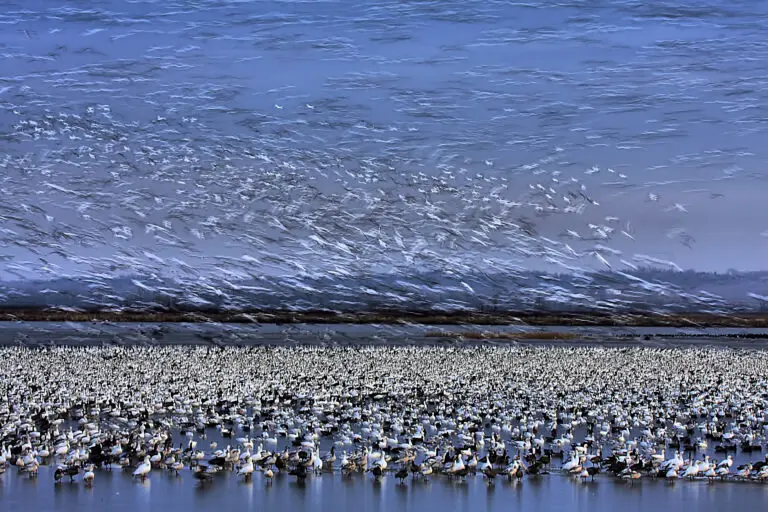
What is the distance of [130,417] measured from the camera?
2423 cm

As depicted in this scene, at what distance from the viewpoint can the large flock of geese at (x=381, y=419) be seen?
18266 mm

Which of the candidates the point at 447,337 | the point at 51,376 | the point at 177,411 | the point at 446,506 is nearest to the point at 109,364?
the point at 51,376

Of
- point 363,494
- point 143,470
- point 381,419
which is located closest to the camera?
point 363,494

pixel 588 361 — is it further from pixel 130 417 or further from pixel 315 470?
pixel 315 470

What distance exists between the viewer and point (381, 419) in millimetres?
23609

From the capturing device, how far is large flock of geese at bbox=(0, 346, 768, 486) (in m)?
18.3

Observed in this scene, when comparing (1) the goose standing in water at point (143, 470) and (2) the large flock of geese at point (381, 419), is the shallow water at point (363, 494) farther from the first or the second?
(2) the large flock of geese at point (381, 419)

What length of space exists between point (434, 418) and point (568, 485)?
6787mm

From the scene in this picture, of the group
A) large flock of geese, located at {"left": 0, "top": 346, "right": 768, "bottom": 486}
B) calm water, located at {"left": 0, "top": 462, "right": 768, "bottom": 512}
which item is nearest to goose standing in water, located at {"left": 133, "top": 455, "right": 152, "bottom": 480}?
large flock of geese, located at {"left": 0, "top": 346, "right": 768, "bottom": 486}

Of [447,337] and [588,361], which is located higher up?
[588,361]

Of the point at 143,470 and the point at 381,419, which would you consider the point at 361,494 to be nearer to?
the point at 143,470

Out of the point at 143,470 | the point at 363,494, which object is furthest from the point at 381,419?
the point at 143,470

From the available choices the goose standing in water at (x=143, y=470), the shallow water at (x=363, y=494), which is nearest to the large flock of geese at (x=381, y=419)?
the goose standing in water at (x=143, y=470)

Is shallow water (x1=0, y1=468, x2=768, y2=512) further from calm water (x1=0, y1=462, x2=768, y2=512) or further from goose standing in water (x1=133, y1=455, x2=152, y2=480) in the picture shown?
goose standing in water (x1=133, y1=455, x2=152, y2=480)
